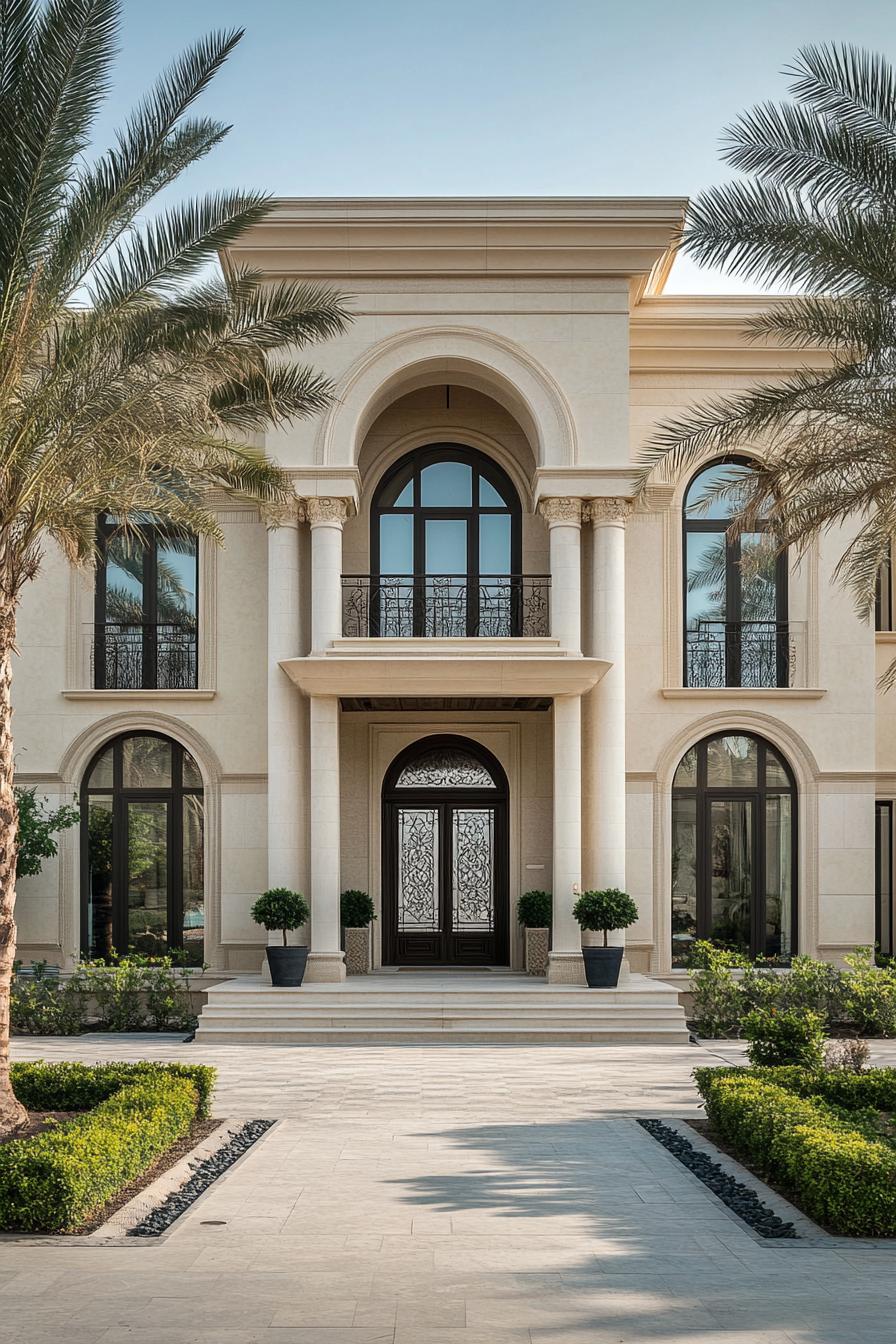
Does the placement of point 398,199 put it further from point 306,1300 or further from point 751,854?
point 306,1300

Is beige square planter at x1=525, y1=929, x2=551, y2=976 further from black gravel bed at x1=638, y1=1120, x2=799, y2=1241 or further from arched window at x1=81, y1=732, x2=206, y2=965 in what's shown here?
black gravel bed at x1=638, y1=1120, x2=799, y2=1241

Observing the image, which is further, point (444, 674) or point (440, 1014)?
point (444, 674)

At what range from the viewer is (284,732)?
66.9 feet

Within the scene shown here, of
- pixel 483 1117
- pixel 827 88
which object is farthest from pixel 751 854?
pixel 827 88

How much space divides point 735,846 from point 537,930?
11.1 feet

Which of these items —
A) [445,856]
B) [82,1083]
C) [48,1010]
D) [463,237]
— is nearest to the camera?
[82,1083]

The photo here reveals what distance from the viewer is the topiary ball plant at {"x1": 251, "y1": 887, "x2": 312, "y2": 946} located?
19.4m

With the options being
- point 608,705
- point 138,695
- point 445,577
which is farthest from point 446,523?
point 138,695

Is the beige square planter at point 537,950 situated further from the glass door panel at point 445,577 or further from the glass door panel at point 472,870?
the glass door panel at point 445,577

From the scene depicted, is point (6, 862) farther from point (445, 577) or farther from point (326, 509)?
point (445, 577)

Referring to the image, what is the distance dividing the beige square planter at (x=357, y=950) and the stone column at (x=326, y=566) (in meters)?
4.66

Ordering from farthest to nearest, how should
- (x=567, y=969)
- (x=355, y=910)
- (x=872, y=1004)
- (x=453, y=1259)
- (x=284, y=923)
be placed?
(x=355, y=910)
(x=567, y=969)
(x=284, y=923)
(x=872, y=1004)
(x=453, y=1259)

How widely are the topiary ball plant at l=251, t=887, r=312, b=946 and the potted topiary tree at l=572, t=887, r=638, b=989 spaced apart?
3.83 meters

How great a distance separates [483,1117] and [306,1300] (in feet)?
→ 19.0
